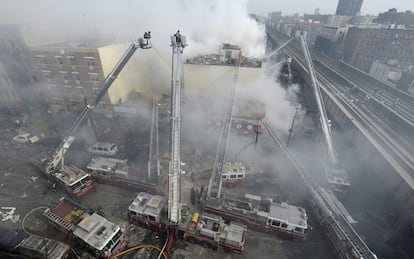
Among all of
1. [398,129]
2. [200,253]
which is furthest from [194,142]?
[398,129]

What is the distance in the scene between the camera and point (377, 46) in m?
43.1

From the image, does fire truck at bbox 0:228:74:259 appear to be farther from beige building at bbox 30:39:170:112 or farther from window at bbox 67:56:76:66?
window at bbox 67:56:76:66

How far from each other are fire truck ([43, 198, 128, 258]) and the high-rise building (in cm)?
14370

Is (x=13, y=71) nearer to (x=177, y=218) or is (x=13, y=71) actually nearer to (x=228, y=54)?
(x=228, y=54)

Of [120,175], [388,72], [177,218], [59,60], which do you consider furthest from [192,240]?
[388,72]

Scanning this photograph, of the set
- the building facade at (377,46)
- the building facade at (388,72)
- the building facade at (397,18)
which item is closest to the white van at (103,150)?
the building facade at (388,72)

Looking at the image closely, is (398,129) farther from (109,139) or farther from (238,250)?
(109,139)

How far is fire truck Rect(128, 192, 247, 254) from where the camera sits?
11.8 metres

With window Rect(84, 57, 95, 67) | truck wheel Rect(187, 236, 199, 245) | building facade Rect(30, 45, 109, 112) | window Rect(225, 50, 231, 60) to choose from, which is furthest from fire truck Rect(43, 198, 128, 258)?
window Rect(225, 50, 231, 60)

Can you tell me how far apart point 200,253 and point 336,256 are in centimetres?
857

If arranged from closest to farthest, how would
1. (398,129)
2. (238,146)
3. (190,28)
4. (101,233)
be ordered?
1. (101,233)
2. (398,129)
3. (238,146)
4. (190,28)

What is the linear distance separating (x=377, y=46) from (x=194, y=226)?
182 ft

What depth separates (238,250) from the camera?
11.8 metres

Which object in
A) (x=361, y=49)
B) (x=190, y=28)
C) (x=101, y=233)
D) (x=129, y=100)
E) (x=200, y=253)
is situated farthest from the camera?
(x=361, y=49)
